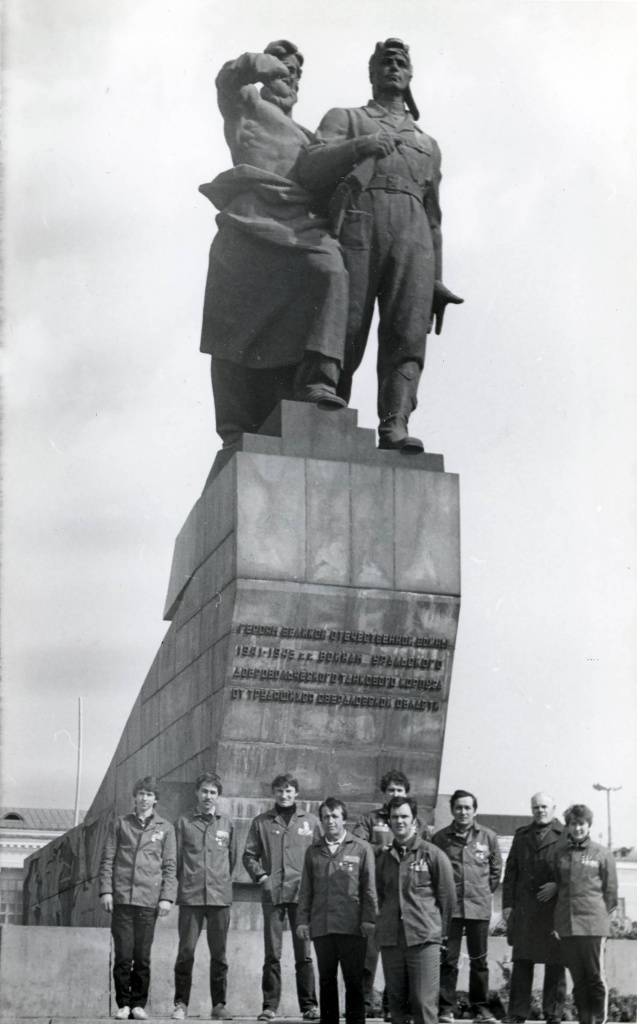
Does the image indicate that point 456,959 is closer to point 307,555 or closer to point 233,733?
point 233,733

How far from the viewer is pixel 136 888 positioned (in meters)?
8.93

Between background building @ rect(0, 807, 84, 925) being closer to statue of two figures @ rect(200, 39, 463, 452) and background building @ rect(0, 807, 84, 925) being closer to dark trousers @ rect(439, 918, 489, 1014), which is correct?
statue of two figures @ rect(200, 39, 463, 452)

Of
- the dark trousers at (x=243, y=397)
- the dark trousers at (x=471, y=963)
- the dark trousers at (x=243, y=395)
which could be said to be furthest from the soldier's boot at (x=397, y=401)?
the dark trousers at (x=471, y=963)

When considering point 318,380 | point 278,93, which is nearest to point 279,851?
point 318,380

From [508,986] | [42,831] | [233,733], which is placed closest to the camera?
[508,986]

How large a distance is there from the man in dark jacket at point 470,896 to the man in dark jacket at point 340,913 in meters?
1.01

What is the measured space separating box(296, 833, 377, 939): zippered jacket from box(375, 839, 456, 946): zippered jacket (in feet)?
0.33

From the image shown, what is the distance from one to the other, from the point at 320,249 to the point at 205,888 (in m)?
5.87

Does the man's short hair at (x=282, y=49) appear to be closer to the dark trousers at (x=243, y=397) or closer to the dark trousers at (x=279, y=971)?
the dark trousers at (x=243, y=397)

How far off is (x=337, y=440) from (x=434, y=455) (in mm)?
890

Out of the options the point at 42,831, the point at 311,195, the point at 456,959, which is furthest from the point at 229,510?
the point at 42,831

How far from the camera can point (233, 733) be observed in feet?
37.3

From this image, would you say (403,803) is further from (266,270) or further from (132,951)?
(266,270)

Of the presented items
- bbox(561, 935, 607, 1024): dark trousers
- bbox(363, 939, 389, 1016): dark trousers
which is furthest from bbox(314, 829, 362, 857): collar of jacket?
bbox(561, 935, 607, 1024): dark trousers
